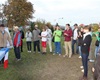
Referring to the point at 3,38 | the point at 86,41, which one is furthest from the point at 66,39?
the point at 86,41

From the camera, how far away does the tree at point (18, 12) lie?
5687cm

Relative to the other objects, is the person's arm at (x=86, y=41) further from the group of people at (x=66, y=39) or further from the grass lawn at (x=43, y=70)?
the grass lawn at (x=43, y=70)

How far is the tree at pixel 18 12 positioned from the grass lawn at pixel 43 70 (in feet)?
143

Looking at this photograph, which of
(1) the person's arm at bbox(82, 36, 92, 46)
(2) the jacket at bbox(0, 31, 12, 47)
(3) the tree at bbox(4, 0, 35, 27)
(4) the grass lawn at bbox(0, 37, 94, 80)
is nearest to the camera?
(1) the person's arm at bbox(82, 36, 92, 46)

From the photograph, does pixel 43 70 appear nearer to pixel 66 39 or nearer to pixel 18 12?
pixel 66 39

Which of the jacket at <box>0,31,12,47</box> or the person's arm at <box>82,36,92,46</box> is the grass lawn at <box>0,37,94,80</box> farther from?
the person's arm at <box>82,36,92,46</box>

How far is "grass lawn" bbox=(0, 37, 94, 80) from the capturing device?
930 centimetres

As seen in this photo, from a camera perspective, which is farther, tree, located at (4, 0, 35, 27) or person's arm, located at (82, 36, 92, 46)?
tree, located at (4, 0, 35, 27)

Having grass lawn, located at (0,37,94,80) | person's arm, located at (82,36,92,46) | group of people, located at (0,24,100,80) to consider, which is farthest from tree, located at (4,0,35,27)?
person's arm, located at (82,36,92,46)

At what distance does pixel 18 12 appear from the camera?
58344 millimetres

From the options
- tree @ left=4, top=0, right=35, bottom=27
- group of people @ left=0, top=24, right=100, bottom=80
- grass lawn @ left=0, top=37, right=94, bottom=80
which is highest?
tree @ left=4, top=0, right=35, bottom=27

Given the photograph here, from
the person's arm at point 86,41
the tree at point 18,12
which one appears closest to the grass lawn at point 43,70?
the person's arm at point 86,41

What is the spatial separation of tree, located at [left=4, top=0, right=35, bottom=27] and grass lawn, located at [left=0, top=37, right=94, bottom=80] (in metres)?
43.5

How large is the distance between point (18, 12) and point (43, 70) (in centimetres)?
4898
